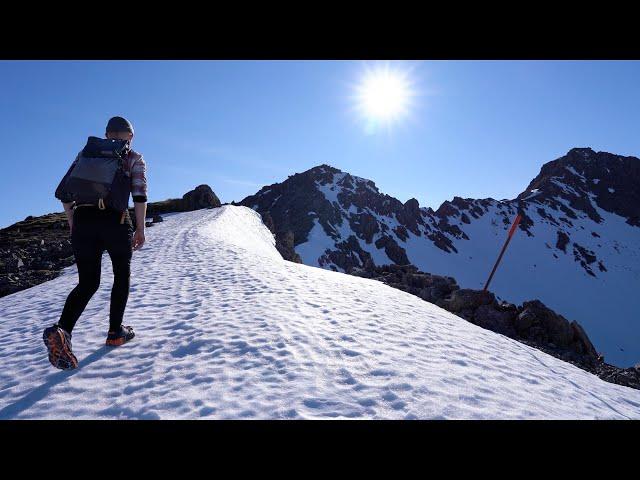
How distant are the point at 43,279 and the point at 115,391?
11.9 m

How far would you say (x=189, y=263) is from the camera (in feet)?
42.1

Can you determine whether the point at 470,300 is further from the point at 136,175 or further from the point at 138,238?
the point at 136,175

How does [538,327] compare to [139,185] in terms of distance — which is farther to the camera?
[538,327]

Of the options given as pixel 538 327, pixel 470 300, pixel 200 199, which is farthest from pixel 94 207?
pixel 200 199

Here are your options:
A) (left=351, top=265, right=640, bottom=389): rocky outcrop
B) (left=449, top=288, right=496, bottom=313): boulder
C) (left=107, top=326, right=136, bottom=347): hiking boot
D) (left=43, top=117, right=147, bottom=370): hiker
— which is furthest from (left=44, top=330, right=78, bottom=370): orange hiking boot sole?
(left=449, top=288, right=496, bottom=313): boulder

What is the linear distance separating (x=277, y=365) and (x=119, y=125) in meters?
4.17

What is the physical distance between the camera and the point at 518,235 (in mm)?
133875

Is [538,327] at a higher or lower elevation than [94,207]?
lower

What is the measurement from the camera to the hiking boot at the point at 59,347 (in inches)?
160

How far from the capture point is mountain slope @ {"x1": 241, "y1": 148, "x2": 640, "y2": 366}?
322ft

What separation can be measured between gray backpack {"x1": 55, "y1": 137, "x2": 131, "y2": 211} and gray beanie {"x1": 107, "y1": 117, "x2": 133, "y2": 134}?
325mm

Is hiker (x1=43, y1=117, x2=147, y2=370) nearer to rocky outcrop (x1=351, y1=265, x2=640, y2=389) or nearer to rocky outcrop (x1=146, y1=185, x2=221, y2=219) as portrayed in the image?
rocky outcrop (x1=351, y1=265, x2=640, y2=389)
